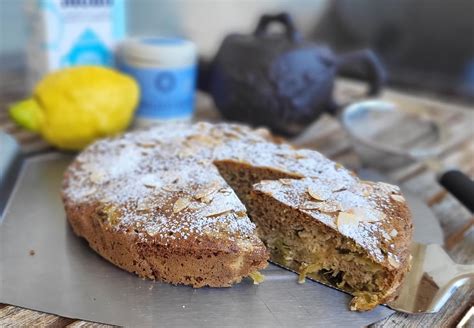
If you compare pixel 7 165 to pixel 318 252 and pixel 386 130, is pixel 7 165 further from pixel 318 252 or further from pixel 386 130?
pixel 386 130

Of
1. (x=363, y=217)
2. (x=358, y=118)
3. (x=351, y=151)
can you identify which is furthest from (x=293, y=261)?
Result: (x=358, y=118)

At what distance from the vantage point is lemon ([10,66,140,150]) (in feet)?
4.21

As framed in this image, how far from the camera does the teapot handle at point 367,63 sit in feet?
5.03

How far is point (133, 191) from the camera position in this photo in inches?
38.1

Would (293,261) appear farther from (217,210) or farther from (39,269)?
(39,269)

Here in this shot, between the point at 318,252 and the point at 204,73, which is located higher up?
the point at 204,73

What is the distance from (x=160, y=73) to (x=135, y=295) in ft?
2.63

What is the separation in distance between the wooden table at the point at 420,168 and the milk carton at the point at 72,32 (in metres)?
0.25

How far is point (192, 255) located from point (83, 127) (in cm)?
62

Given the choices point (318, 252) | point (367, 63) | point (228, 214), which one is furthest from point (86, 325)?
point (367, 63)

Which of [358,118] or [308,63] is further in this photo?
[358,118]

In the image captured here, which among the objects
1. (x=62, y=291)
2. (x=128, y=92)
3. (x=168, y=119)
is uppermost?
(x=128, y=92)

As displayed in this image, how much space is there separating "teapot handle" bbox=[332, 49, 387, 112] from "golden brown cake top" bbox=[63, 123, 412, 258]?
1.49 ft

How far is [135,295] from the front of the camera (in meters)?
0.84
